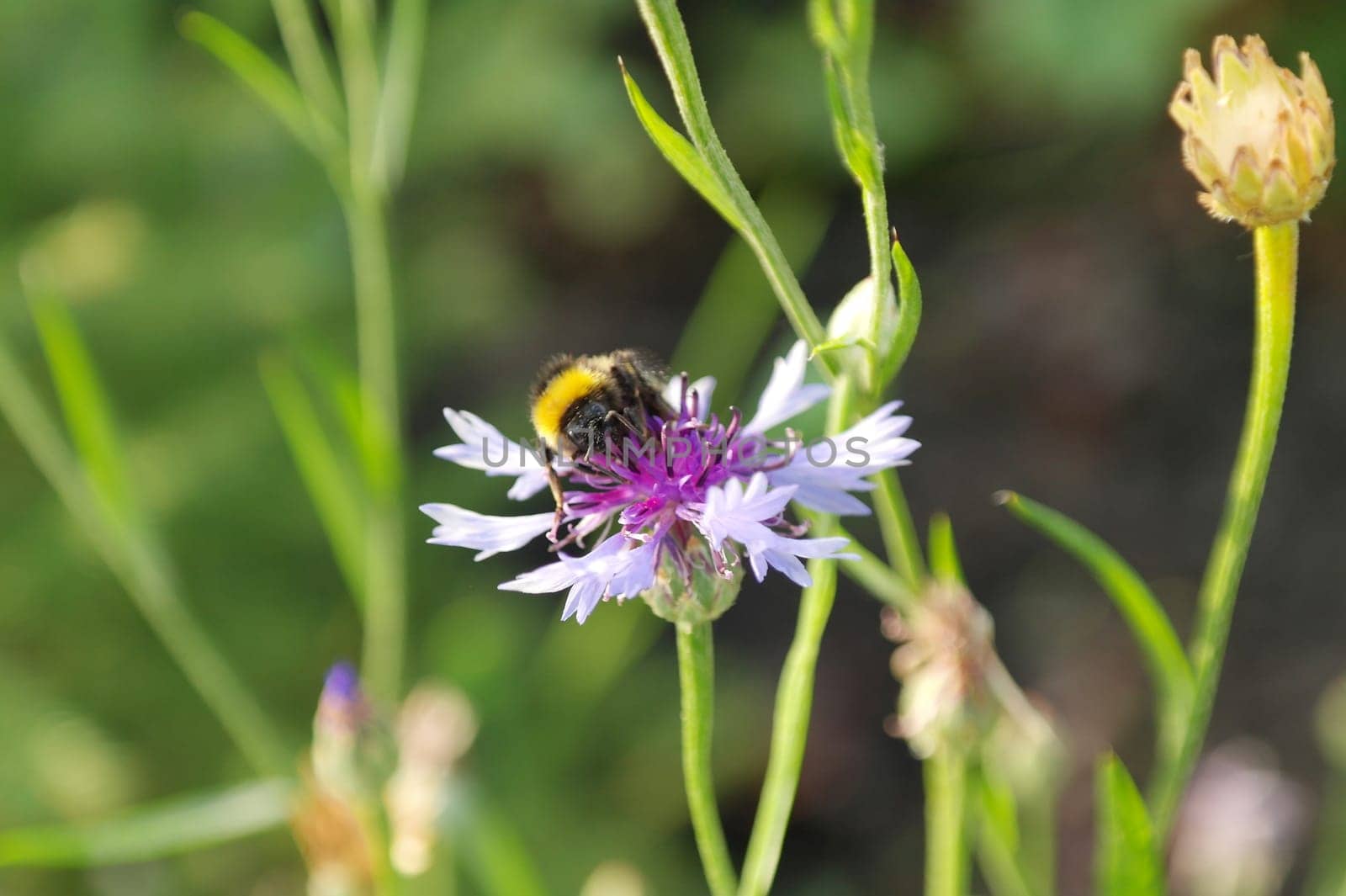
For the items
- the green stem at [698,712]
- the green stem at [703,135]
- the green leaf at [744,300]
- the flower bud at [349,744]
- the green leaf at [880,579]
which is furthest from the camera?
the green leaf at [744,300]

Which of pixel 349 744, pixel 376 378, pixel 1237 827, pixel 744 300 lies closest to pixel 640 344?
pixel 744 300

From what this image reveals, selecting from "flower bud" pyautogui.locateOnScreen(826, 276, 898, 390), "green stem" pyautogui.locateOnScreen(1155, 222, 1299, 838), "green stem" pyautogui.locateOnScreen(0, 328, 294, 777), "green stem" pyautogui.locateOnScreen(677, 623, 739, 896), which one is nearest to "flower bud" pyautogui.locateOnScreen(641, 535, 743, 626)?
"green stem" pyautogui.locateOnScreen(677, 623, 739, 896)

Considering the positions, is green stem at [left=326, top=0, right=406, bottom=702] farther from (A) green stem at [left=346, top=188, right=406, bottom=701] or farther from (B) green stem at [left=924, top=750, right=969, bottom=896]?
(B) green stem at [left=924, top=750, right=969, bottom=896]

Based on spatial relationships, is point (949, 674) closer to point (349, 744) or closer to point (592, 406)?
point (592, 406)

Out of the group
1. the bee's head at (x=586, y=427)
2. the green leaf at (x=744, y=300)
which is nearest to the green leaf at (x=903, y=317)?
the bee's head at (x=586, y=427)

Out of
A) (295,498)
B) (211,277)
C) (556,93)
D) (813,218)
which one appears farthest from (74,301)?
(813,218)

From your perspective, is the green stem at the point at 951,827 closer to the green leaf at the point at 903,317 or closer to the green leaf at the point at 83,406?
the green leaf at the point at 903,317

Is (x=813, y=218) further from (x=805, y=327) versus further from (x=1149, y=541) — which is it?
(x=805, y=327)

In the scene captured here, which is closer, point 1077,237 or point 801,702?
point 801,702
